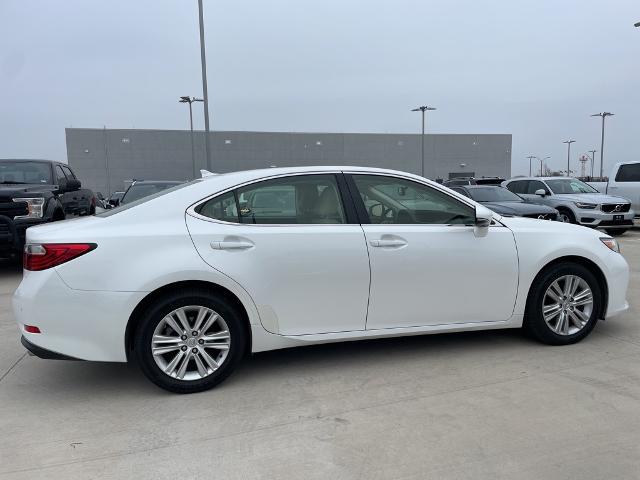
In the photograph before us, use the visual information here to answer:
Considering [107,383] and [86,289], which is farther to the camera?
[107,383]

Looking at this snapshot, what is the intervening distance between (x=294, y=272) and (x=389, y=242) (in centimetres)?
77

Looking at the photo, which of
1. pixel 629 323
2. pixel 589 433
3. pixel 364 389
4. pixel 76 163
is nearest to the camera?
pixel 589 433

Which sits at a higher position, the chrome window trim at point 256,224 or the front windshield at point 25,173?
the front windshield at point 25,173

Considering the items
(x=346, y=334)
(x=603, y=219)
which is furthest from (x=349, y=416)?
(x=603, y=219)

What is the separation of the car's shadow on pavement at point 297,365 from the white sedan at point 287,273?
284mm

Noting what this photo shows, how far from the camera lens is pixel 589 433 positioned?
2988mm

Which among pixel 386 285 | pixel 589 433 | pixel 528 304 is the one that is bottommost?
pixel 589 433

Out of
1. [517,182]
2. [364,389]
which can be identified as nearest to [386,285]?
[364,389]

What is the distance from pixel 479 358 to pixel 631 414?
1.19m

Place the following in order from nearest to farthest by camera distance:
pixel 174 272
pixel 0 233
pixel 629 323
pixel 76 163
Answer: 1. pixel 174 272
2. pixel 629 323
3. pixel 0 233
4. pixel 76 163

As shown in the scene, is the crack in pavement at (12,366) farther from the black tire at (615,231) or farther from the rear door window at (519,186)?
the black tire at (615,231)

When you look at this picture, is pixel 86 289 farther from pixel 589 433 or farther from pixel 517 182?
pixel 517 182

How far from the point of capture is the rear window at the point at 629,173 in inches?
571

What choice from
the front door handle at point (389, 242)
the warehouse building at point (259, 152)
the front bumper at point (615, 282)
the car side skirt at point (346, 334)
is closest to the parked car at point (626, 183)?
the front bumper at point (615, 282)
